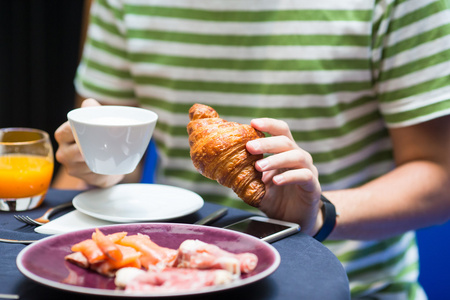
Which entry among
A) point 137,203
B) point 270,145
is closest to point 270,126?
point 270,145

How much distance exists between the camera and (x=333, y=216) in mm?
1035

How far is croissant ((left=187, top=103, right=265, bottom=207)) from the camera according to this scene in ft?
2.86

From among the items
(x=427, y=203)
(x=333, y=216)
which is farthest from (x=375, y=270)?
(x=333, y=216)

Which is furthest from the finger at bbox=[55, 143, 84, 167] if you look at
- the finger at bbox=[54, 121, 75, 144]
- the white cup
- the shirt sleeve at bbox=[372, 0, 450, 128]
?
the shirt sleeve at bbox=[372, 0, 450, 128]

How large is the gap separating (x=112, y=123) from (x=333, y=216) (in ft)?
1.44

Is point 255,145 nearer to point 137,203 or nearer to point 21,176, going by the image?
point 137,203

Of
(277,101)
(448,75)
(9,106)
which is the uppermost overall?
(448,75)

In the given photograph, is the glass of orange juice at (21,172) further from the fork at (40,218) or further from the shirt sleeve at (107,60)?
the shirt sleeve at (107,60)

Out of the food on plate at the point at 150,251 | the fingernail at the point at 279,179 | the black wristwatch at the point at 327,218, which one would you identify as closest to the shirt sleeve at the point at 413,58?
the black wristwatch at the point at 327,218

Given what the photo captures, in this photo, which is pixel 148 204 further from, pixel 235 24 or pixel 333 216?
pixel 235 24

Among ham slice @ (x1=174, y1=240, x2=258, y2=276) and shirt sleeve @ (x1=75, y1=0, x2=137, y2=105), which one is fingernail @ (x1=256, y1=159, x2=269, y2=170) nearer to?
ham slice @ (x1=174, y1=240, x2=258, y2=276)

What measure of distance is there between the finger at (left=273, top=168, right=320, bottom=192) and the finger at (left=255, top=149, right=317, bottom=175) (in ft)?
0.04

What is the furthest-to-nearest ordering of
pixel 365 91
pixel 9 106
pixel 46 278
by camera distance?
pixel 9 106 → pixel 365 91 → pixel 46 278

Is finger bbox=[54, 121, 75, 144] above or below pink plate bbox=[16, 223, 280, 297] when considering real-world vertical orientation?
above
